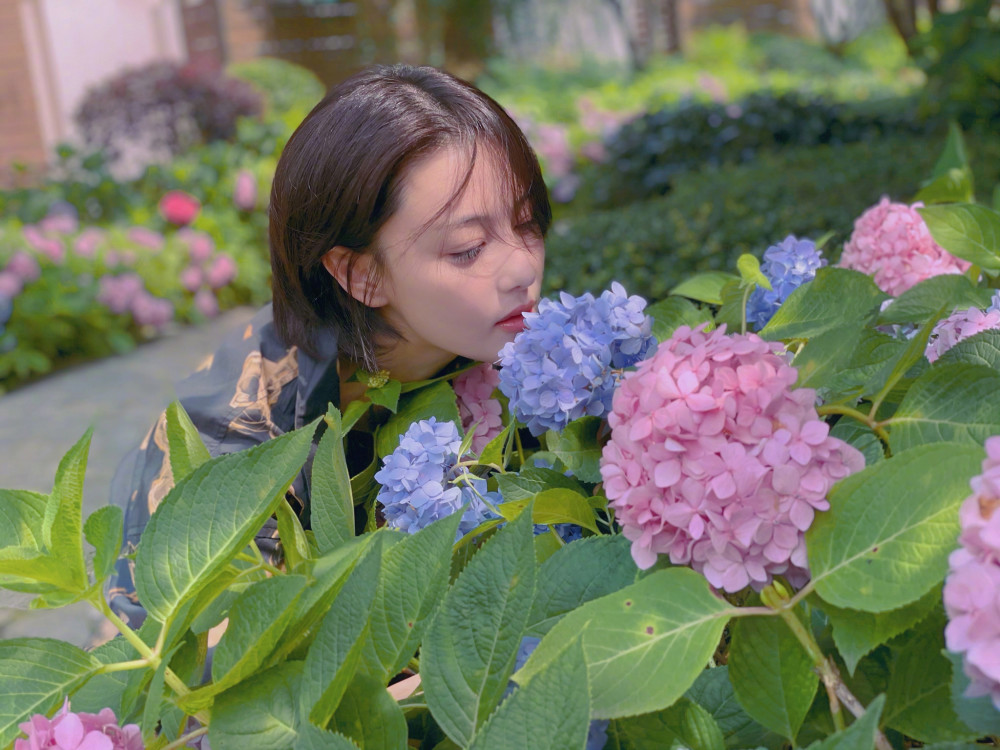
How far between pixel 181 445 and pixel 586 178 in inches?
237

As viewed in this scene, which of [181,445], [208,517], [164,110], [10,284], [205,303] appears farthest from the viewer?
[164,110]

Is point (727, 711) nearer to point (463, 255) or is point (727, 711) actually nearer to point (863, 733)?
point (863, 733)

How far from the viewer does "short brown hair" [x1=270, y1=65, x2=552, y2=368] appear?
4.11ft

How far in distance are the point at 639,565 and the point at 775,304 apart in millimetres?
563

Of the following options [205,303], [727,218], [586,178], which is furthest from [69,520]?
[586,178]

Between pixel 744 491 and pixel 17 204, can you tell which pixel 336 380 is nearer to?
pixel 744 491

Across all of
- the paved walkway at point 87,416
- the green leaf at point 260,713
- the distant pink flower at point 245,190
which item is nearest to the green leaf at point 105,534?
the green leaf at point 260,713

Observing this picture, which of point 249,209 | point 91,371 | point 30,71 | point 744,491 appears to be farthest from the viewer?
point 30,71

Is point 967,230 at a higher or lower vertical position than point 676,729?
higher

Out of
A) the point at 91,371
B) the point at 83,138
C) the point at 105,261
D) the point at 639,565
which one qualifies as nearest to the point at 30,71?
the point at 83,138

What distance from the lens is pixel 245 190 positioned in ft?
22.7

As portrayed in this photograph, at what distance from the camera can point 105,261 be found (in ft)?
19.0

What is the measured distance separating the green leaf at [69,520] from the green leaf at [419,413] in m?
0.51

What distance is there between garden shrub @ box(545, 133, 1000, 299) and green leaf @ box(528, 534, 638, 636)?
3022mm
